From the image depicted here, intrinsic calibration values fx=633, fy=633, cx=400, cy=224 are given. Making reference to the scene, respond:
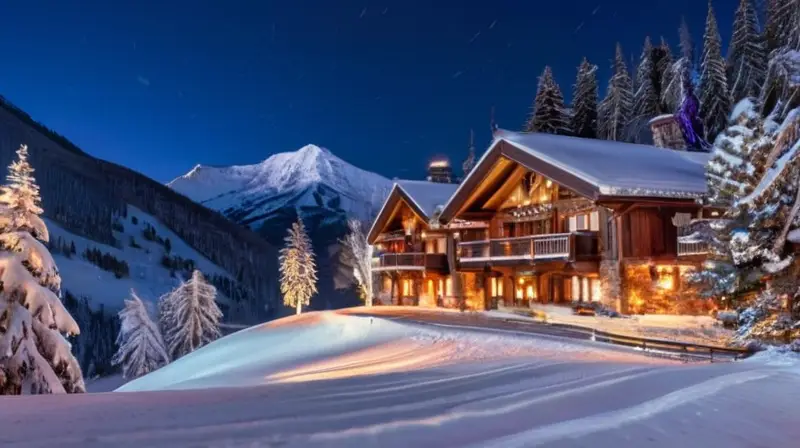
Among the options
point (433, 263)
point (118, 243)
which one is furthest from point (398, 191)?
point (118, 243)

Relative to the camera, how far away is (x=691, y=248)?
26281 mm

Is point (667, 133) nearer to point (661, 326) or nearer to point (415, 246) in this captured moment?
point (415, 246)

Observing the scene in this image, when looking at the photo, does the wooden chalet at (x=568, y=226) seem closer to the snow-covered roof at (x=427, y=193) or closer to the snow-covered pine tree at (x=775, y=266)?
the snow-covered roof at (x=427, y=193)

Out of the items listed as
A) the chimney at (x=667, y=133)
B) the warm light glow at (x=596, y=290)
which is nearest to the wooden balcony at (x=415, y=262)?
the warm light glow at (x=596, y=290)

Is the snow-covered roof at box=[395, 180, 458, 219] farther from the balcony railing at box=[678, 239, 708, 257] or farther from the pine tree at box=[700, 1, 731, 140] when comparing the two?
the pine tree at box=[700, 1, 731, 140]

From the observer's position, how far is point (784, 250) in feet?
55.2

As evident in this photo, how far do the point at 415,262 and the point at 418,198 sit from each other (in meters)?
4.78

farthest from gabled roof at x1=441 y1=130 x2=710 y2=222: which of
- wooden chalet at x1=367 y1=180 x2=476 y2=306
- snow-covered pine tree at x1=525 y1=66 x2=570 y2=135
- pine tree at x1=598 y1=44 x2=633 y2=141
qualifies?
pine tree at x1=598 y1=44 x2=633 y2=141

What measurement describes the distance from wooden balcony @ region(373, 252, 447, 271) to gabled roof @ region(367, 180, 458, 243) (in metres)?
2.55

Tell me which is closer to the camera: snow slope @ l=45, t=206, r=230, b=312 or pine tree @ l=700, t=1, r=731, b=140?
pine tree @ l=700, t=1, r=731, b=140

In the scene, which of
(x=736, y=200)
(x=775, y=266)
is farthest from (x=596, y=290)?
(x=775, y=266)

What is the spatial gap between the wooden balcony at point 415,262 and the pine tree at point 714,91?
27.1 meters

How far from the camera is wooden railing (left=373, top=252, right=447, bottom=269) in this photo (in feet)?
139

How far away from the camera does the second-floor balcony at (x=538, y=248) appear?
29172 mm
